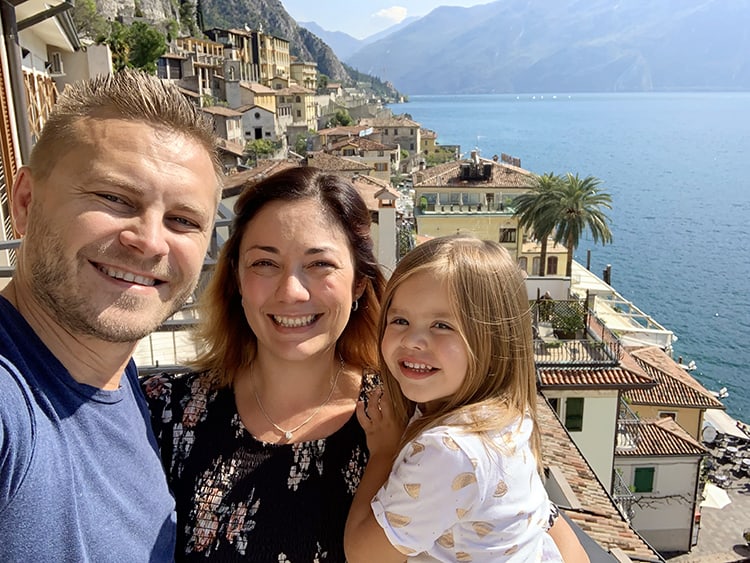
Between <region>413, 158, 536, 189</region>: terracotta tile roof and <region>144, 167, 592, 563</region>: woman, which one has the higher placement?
<region>144, 167, 592, 563</region>: woman

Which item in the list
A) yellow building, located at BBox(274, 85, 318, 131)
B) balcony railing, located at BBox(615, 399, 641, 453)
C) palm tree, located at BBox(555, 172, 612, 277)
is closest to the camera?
balcony railing, located at BBox(615, 399, 641, 453)

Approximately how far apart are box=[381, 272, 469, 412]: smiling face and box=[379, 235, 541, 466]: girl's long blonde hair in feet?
0.11

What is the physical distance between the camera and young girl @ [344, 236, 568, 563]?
2.27 m

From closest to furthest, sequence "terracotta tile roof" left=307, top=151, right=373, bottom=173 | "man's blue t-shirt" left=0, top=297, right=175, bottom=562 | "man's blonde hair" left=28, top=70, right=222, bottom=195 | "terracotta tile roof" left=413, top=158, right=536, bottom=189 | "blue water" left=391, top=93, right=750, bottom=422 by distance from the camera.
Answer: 1. "man's blue t-shirt" left=0, top=297, right=175, bottom=562
2. "man's blonde hair" left=28, top=70, right=222, bottom=195
3. "terracotta tile roof" left=413, top=158, right=536, bottom=189
4. "terracotta tile roof" left=307, top=151, right=373, bottom=173
5. "blue water" left=391, top=93, right=750, bottom=422

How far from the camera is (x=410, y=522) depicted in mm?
2258

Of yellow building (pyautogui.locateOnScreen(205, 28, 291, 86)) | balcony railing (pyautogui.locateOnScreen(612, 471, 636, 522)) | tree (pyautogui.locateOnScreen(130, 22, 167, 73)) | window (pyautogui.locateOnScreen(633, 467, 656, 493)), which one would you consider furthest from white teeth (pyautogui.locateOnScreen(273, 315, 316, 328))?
yellow building (pyautogui.locateOnScreen(205, 28, 291, 86))

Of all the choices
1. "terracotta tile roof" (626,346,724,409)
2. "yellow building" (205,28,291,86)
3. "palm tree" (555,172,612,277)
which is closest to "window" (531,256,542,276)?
"palm tree" (555,172,612,277)

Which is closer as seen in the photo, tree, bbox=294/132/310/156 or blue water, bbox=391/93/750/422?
blue water, bbox=391/93/750/422

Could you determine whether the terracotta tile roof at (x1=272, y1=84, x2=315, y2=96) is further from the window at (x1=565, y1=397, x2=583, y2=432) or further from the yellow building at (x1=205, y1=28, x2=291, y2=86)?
the window at (x1=565, y1=397, x2=583, y2=432)

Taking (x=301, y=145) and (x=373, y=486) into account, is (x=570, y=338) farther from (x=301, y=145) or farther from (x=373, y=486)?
(x=301, y=145)

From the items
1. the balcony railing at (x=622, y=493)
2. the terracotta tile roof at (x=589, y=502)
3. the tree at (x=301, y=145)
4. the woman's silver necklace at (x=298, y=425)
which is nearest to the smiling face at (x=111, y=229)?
the woman's silver necklace at (x=298, y=425)

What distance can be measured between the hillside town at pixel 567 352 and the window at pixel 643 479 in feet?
0.13

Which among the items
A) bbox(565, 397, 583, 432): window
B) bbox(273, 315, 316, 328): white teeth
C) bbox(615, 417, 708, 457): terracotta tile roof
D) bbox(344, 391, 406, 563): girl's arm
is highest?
bbox(273, 315, 316, 328): white teeth

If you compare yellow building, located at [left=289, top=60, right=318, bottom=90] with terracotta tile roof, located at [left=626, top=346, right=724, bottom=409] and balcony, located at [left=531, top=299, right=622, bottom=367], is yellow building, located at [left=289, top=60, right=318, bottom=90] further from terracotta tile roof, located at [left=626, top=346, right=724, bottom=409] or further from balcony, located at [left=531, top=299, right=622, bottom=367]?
balcony, located at [left=531, top=299, right=622, bottom=367]
